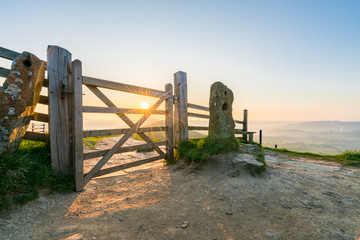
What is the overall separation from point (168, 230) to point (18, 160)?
8.40ft

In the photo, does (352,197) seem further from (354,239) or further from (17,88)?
(17,88)

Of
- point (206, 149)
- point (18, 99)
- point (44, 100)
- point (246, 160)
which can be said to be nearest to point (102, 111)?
point (44, 100)

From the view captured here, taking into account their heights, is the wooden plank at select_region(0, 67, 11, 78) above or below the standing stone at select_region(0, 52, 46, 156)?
above

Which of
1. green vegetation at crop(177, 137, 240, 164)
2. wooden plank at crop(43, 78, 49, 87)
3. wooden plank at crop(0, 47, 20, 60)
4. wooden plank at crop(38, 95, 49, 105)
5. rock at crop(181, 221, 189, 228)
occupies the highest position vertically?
wooden plank at crop(0, 47, 20, 60)

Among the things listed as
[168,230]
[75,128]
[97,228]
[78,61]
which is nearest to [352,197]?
[168,230]

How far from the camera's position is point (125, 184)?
377 cm

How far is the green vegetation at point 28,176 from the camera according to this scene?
2299 mm

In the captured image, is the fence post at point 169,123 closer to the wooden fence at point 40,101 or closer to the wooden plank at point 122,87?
the wooden plank at point 122,87

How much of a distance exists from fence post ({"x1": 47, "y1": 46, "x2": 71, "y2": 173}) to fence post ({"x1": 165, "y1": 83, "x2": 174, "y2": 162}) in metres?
2.87

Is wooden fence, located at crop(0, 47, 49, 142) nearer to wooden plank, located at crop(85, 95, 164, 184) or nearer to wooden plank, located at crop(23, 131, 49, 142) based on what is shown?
wooden plank, located at crop(23, 131, 49, 142)

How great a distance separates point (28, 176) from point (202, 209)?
2937mm

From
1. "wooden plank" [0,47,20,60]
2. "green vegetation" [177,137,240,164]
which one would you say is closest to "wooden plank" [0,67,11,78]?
"wooden plank" [0,47,20,60]

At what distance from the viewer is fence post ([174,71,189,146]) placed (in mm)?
5656

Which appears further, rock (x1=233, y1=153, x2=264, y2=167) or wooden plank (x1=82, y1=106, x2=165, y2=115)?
rock (x1=233, y1=153, x2=264, y2=167)
